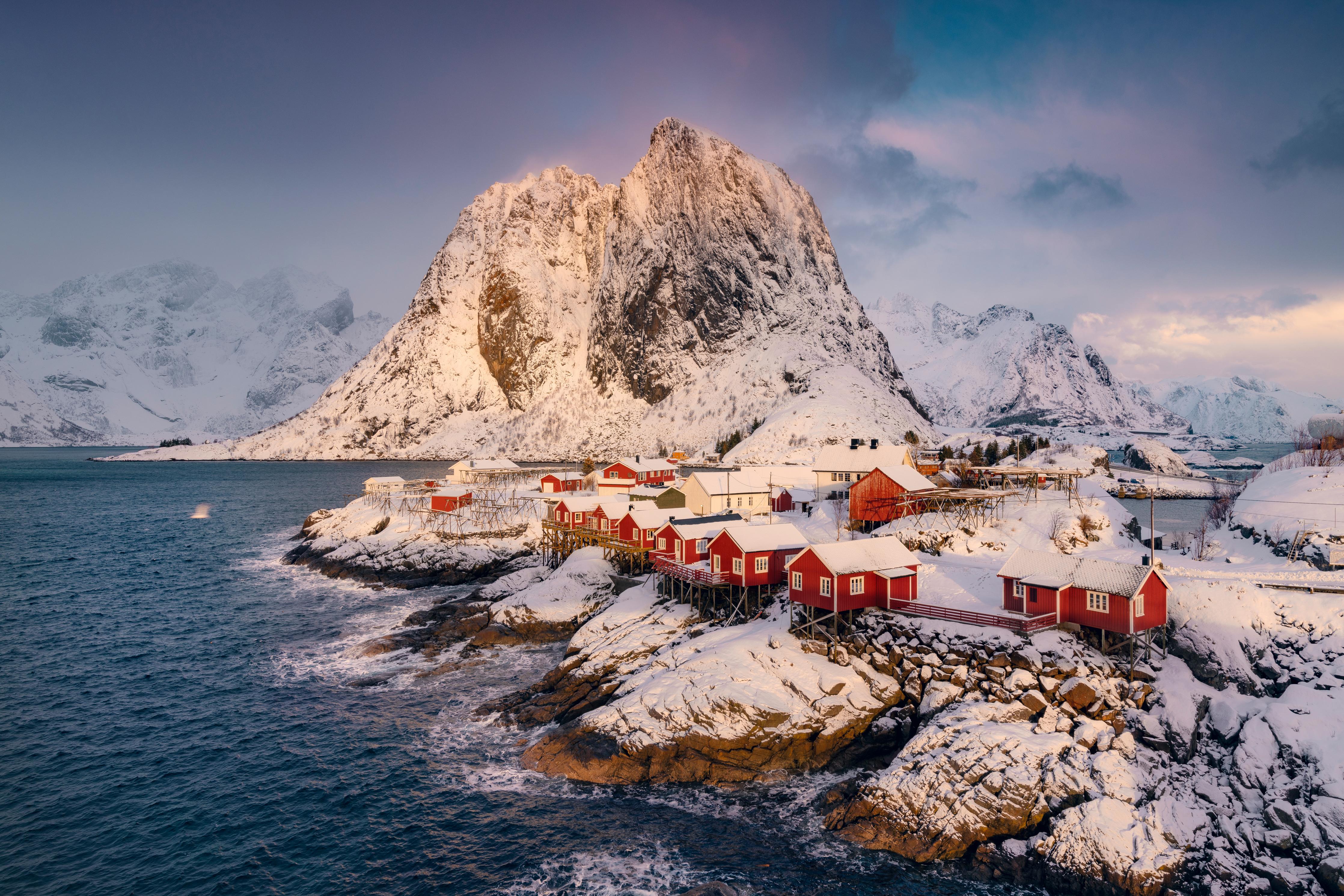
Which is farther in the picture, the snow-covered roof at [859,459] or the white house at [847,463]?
the white house at [847,463]

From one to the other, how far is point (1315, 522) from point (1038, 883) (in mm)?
32488

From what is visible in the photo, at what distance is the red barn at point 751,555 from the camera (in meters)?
41.1

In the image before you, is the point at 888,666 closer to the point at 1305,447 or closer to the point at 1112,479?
the point at 1305,447

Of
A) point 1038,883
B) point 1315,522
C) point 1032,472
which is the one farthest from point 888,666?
point 1032,472

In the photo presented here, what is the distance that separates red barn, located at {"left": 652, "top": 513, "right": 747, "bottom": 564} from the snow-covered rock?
13051 cm

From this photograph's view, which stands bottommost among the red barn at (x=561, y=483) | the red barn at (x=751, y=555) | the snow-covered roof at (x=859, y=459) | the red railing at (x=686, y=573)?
the red railing at (x=686, y=573)

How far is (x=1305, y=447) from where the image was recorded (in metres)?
63.5

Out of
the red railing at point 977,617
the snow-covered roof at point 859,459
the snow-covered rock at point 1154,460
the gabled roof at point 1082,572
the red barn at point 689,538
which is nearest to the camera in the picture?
the gabled roof at point 1082,572

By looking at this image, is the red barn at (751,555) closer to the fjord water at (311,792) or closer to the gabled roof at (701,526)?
the gabled roof at (701,526)

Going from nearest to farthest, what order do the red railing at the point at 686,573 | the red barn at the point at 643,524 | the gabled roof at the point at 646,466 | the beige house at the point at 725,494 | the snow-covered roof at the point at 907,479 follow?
1. the red railing at the point at 686,573
2. the snow-covered roof at the point at 907,479
3. the red barn at the point at 643,524
4. the beige house at the point at 725,494
5. the gabled roof at the point at 646,466

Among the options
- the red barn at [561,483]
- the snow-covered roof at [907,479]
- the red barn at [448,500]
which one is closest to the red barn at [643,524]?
the snow-covered roof at [907,479]

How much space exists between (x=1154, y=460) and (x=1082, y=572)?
5431 inches

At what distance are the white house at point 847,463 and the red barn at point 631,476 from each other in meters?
22.3

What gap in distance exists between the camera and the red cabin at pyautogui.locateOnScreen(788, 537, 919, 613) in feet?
116
